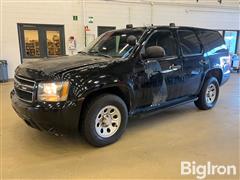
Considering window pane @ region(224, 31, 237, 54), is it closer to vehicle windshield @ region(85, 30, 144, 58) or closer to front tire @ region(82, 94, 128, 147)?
vehicle windshield @ region(85, 30, 144, 58)

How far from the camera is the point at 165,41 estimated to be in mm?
3832

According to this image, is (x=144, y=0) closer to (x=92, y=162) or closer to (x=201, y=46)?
(x=201, y=46)

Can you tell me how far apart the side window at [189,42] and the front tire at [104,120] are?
5.54ft

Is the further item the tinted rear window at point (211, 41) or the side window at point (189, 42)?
the tinted rear window at point (211, 41)

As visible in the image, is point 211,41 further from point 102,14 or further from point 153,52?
point 102,14

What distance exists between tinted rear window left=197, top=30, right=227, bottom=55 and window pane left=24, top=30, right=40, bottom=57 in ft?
21.9

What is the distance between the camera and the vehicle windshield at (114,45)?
3.46 metres

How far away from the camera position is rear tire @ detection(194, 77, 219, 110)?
15.1 ft

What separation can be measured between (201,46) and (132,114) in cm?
208

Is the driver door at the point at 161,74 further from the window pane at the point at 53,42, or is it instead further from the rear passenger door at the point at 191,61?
the window pane at the point at 53,42

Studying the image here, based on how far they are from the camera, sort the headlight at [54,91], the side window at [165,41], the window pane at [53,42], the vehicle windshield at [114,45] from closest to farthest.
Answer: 1. the headlight at [54,91]
2. the vehicle windshield at [114,45]
3. the side window at [165,41]
4. the window pane at [53,42]

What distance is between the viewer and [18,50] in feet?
28.8

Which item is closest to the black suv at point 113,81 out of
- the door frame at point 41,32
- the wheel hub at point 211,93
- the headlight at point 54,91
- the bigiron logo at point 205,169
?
the headlight at point 54,91

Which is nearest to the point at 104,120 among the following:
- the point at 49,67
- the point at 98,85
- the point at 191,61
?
the point at 98,85
